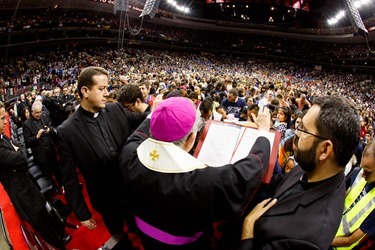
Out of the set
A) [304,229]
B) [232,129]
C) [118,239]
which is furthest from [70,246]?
[304,229]

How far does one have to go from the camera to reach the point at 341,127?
1.38 meters

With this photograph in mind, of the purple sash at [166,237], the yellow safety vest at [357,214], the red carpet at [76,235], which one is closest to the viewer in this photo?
the purple sash at [166,237]

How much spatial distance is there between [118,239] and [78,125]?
1.11 meters

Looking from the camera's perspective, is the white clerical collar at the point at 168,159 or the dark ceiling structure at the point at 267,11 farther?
the dark ceiling structure at the point at 267,11

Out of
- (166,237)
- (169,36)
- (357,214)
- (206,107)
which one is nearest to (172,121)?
(166,237)

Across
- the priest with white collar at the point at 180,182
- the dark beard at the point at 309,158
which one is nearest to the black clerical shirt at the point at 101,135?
the priest with white collar at the point at 180,182

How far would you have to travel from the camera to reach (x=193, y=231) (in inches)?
57.4

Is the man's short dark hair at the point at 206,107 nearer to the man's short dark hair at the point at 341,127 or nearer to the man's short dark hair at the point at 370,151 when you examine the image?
the man's short dark hair at the point at 370,151

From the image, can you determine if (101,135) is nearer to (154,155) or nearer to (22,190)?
(154,155)

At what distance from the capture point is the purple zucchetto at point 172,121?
1456 millimetres

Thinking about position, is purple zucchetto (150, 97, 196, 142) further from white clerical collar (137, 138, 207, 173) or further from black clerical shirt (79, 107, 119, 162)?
black clerical shirt (79, 107, 119, 162)

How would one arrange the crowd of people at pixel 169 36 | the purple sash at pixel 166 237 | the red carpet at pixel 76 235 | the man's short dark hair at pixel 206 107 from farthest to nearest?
1. the crowd of people at pixel 169 36
2. the man's short dark hair at pixel 206 107
3. the red carpet at pixel 76 235
4. the purple sash at pixel 166 237

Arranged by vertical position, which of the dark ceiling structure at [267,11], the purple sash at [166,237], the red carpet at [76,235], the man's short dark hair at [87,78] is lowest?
the red carpet at [76,235]

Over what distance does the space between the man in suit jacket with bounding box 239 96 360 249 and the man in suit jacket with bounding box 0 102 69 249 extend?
8.62 feet
